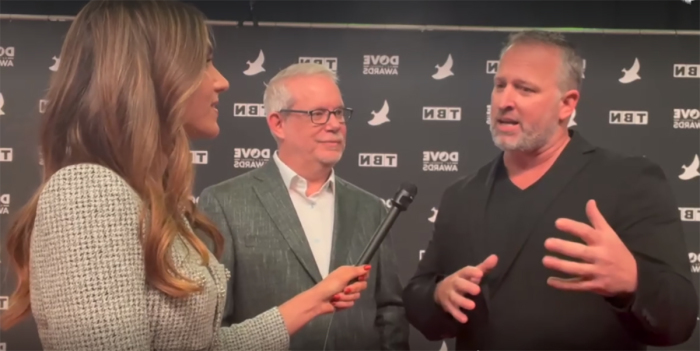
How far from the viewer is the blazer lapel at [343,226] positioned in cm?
223

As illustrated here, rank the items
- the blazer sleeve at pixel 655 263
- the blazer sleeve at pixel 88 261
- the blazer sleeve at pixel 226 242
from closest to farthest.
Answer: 1. the blazer sleeve at pixel 88 261
2. the blazer sleeve at pixel 655 263
3. the blazer sleeve at pixel 226 242

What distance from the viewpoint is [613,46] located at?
288cm

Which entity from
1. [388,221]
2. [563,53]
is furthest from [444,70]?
[388,221]

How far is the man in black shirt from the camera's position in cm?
167

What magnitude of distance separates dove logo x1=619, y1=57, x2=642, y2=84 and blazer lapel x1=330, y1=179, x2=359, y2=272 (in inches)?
57.3

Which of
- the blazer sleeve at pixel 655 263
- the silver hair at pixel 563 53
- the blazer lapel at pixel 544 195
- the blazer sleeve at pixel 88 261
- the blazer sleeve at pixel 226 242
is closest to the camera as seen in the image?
the blazer sleeve at pixel 88 261

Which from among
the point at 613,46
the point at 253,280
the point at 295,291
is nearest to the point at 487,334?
the point at 295,291

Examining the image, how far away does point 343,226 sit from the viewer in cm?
227

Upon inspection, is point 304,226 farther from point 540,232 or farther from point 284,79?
point 540,232

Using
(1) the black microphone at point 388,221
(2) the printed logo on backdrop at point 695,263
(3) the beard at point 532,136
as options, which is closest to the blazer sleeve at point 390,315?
(1) the black microphone at point 388,221

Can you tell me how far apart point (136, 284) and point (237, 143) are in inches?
74.4

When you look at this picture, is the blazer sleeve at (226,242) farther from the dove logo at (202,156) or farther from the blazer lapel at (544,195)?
the blazer lapel at (544,195)

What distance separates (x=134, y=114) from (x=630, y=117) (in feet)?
8.05

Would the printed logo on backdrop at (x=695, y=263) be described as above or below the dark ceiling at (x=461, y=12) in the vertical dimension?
below
